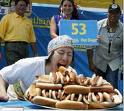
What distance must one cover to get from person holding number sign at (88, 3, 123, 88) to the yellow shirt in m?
0.86

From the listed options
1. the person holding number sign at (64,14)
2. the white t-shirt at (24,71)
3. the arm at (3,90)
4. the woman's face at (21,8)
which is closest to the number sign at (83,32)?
the person holding number sign at (64,14)

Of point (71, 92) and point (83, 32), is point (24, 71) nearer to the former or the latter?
point (71, 92)

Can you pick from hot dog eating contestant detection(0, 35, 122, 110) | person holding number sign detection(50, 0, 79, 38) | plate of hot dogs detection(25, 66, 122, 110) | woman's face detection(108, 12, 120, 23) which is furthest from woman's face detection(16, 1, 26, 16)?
plate of hot dogs detection(25, 66, 122, 110)

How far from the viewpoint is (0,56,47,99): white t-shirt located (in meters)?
3.00

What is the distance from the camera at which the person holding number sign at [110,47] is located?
15.8 feet

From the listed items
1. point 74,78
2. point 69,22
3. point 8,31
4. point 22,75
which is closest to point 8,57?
point 8,31

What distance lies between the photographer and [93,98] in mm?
2029

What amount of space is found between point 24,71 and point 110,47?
A: 6.88 feet

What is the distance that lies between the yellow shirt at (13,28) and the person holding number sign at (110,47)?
0.86 metres

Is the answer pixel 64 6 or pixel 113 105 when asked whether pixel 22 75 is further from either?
pixel 64 6

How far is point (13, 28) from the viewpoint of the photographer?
17.1 feet

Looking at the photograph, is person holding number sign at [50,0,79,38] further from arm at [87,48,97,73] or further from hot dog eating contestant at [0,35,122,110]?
hot dog eating contestant at [0,35,122,110]

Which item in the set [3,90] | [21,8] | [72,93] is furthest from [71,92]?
[21,8]

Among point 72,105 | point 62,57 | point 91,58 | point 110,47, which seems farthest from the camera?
point 91,58
